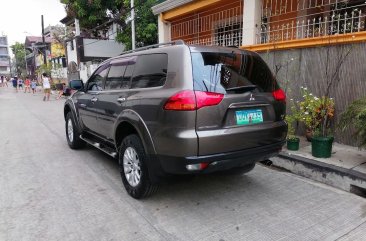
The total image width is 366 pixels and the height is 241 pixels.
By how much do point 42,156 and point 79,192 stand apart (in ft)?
7.32

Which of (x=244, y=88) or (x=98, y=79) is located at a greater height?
(x=98, y=79)

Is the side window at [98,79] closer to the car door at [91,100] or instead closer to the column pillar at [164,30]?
the car door at [91,100]

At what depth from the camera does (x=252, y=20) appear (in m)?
7.51

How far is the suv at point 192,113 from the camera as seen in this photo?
9.90 feet

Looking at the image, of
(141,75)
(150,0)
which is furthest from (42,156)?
(150,0)

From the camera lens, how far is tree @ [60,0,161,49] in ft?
49.0

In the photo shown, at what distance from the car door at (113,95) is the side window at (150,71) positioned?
189mm

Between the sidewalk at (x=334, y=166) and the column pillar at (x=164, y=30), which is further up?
the column pillar at (x=164, y=30)

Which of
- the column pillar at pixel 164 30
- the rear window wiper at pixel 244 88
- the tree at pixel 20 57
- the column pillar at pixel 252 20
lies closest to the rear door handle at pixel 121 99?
the rear window wiper at pixel 244 88

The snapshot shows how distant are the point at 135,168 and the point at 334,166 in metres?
2.80

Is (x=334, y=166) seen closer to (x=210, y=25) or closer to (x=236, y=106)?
(x=236, y=106)


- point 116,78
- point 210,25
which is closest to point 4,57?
point 210,25

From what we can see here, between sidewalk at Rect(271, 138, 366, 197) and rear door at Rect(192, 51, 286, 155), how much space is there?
3.65ft

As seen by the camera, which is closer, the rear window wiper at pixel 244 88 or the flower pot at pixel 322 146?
the rear window wiper at pixel 244 88
